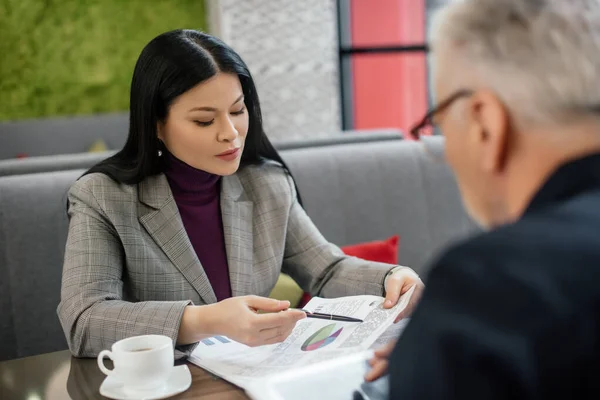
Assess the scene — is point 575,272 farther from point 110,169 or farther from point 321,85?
point 321,85

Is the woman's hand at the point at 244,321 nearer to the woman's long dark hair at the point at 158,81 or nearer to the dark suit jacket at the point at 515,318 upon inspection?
the woman's long dark hair at the point at 158,81

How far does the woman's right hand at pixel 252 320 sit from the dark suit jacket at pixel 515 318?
662mm

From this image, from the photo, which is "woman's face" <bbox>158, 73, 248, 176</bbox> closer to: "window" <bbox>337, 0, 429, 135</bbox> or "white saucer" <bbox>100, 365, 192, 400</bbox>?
"white saucer" <bbox>100, 365, 192, 400</bbox>

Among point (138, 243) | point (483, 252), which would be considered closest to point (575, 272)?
point (483, 252)

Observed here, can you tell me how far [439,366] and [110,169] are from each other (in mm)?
1188

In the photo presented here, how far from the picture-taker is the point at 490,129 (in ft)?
2.19

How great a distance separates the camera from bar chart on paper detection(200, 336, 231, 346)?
1305 millimetres

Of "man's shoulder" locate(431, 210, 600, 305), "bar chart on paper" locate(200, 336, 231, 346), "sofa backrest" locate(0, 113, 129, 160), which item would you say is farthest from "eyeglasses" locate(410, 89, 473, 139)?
"sofa backrest" locate(0, 113, 129, 160)

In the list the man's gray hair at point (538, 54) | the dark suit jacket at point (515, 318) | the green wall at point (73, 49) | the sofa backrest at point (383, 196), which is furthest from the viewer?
the green wall at point (73, 49)

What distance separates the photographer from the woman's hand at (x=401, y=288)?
1.40 metres

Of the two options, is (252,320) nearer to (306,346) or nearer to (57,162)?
(306,346)

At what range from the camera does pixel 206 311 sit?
1.27 meters

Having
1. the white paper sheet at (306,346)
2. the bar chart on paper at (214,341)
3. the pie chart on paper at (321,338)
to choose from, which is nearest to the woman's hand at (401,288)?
the white paper sheet at (306,346)

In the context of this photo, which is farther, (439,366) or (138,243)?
(138,243)
